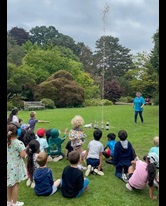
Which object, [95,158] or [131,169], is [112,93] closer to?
[95,158]

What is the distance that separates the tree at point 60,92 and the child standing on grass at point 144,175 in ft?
58.1

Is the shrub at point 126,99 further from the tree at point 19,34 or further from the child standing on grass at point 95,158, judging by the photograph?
the tree at point 19,34

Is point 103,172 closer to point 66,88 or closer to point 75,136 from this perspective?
point 75,136

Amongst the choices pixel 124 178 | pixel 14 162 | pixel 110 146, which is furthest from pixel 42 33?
pixel 14 162

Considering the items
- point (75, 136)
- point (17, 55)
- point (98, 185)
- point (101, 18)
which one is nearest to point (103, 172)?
point (98, 185)

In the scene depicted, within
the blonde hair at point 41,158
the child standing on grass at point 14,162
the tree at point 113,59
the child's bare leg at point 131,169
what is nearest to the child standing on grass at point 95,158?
the child's bare leg at point 131,169

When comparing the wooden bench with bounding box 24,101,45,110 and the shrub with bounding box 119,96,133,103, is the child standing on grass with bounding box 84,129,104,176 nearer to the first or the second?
the wooden bench with bounding box 24,101,45,110

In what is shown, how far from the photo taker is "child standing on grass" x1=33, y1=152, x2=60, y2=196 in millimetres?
3231

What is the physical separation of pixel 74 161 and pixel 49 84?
18.2 meters

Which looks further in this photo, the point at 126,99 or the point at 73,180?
the point at 126,99

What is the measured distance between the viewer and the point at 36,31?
62969 millimetres

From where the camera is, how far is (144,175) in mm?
3240

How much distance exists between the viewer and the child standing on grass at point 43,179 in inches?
127

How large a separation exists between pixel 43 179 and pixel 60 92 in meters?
18.0
